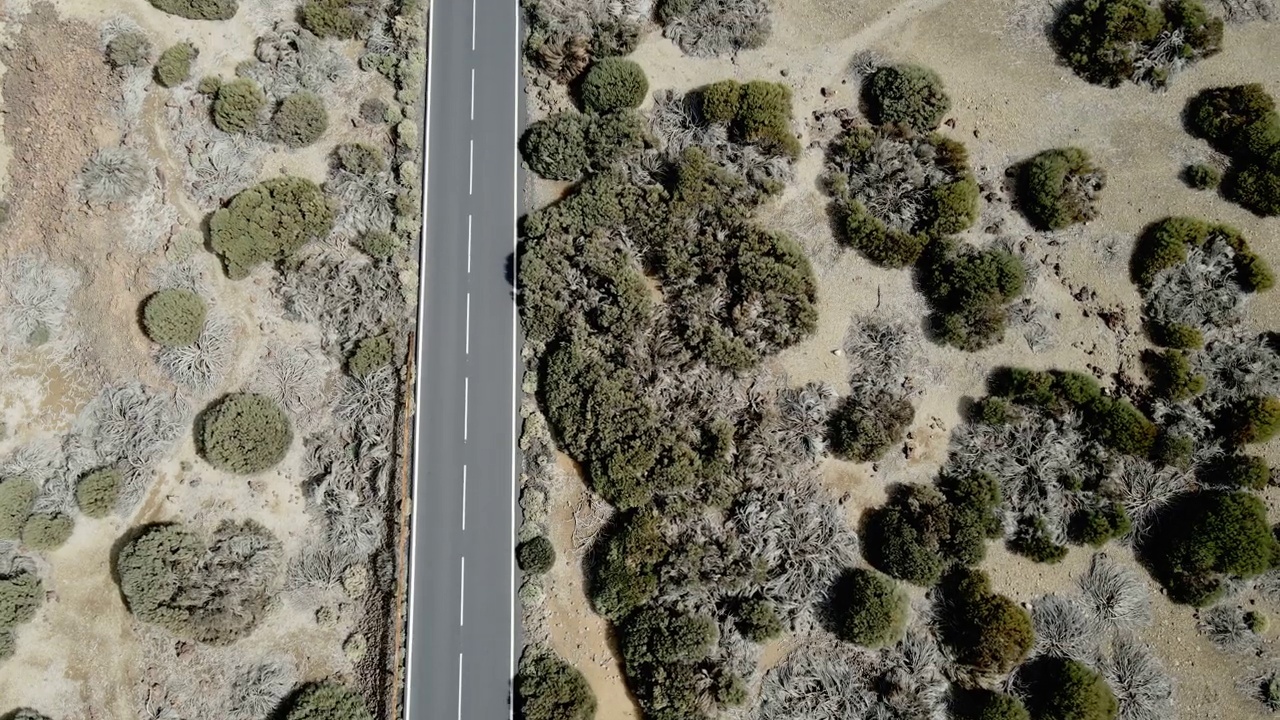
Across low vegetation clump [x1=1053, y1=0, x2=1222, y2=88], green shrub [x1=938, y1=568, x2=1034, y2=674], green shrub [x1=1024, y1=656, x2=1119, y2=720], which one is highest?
low vegetation clump [x1=1053, y1=0, x2=1222, y2=88]

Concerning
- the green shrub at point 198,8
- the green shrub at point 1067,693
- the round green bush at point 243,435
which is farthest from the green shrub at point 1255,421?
the green shrub at point 198,8

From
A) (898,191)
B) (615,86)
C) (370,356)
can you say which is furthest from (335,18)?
(898,191)

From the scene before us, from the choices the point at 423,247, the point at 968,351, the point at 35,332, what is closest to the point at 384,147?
the point at 423,247

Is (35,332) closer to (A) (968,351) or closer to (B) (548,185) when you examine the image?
(B) (548,185)

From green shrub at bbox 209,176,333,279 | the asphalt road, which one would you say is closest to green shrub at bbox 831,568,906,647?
the asphalt road

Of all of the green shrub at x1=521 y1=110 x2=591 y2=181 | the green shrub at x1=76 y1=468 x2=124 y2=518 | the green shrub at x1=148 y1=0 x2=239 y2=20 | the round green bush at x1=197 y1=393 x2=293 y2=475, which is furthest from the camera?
the green shrub at x1=148 y1=0 x2=239 y2=20

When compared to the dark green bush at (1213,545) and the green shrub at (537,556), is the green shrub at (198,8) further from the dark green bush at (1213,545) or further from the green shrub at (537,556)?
the dark green bush at (1213,545)

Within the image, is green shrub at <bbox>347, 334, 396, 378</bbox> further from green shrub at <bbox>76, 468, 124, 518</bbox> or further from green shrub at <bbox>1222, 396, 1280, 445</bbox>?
green shrub at <bbox>1222, 396, 1280, 445</bbox>
